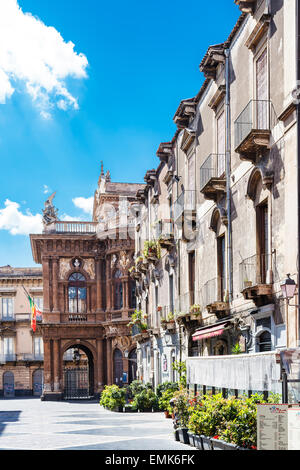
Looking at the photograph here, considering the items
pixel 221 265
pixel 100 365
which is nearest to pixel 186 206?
pixel 221 265

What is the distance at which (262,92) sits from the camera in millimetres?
16797

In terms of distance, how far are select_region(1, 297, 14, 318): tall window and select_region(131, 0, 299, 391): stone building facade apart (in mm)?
34740

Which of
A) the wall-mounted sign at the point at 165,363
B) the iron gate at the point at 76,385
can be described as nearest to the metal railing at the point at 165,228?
the wall-mounted sign at the point at 165,363

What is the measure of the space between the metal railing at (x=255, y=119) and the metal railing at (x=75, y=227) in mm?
31952

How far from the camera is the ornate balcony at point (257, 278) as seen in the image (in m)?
15.8

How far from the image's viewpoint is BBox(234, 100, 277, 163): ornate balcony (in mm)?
15883

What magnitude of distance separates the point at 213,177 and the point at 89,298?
29848 mm

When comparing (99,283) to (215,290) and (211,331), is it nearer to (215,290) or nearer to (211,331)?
(215,290)

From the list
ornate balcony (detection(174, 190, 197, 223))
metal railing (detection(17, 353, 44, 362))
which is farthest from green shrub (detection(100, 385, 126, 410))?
metal railing (detection(17, 353, 44, 362))

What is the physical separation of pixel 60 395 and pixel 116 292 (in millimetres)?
7753

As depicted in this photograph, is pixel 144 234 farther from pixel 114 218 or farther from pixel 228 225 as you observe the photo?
pixel 228 225

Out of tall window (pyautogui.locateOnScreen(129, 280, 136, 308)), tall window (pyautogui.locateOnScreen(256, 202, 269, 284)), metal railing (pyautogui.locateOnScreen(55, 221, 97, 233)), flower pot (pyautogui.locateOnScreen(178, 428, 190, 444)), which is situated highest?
metal railing (pyautogui.locateOnScreen(55, 221, 97, 233))

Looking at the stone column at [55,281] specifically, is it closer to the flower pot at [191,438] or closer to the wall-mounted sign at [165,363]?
the wall-mounted sign at [165,363]

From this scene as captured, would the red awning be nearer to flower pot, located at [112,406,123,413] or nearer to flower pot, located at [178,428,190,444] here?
flower pot, located at [178,428,190,444]
